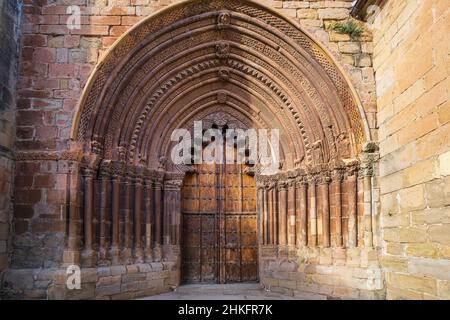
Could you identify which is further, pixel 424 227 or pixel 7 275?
pixel 7 275

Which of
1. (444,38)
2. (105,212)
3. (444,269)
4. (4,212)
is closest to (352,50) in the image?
(444,38)

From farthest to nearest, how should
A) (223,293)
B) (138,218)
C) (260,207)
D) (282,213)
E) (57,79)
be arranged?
(260,207)
(282,213)
(223,293)
(138,218)
(57,79)

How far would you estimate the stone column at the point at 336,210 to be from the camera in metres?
7.69

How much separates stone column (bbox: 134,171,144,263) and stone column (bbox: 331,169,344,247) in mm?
3134

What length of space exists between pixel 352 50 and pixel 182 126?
126 inches

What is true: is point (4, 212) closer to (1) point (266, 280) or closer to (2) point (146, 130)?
(2) point (146, 130)

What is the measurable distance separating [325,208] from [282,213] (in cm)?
92

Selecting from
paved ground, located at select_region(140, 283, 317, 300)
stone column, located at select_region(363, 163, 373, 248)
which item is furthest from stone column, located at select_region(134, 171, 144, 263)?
stone column, located at select_region(363, 163, 373, 248)

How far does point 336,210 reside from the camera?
7.76m

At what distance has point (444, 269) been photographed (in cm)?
533

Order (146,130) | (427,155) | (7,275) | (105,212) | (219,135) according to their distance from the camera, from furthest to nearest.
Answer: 1. (219,135)
2. (146,130)
3. (105,212)
4. (7,275)
5. (427,155)

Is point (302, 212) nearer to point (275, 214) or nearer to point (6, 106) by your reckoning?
point (275, 214)

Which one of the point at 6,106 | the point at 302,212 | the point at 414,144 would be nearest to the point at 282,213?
the point at 302,212

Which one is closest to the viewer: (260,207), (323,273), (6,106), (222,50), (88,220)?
(6,106)
